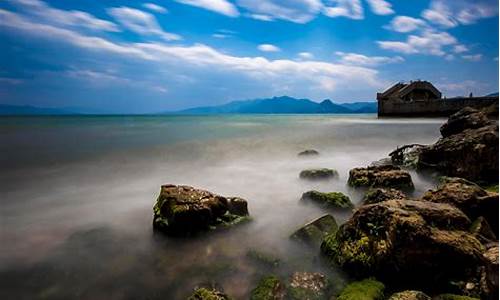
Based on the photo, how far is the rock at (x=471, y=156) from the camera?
9562 mm

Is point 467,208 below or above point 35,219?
above

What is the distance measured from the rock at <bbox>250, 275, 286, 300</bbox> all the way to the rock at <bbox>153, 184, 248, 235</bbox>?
8.91 ft

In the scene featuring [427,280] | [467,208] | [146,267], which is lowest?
[146,267]

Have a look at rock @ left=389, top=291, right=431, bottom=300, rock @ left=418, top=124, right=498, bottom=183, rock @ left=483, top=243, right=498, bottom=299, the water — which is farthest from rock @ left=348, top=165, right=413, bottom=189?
rock @ left=389, top=291, right=431, bottom=300

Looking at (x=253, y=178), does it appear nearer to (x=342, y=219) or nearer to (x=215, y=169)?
(x=215, y=169)

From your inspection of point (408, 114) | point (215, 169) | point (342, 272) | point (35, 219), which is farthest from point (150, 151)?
point (408, 114)

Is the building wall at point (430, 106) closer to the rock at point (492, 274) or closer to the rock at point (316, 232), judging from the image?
the rock at point (316, 232)

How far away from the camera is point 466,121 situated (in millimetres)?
13594

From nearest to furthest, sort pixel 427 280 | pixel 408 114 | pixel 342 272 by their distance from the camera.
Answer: pixel 427 280, pixel 342 272, pixel 408 114

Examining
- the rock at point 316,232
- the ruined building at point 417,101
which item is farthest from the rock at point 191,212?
the ruined building at point 417,101

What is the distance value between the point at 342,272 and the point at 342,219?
2836mm

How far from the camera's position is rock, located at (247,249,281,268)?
6098 mm

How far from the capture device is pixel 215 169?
1711 centimetres

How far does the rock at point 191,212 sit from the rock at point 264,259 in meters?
1.56
